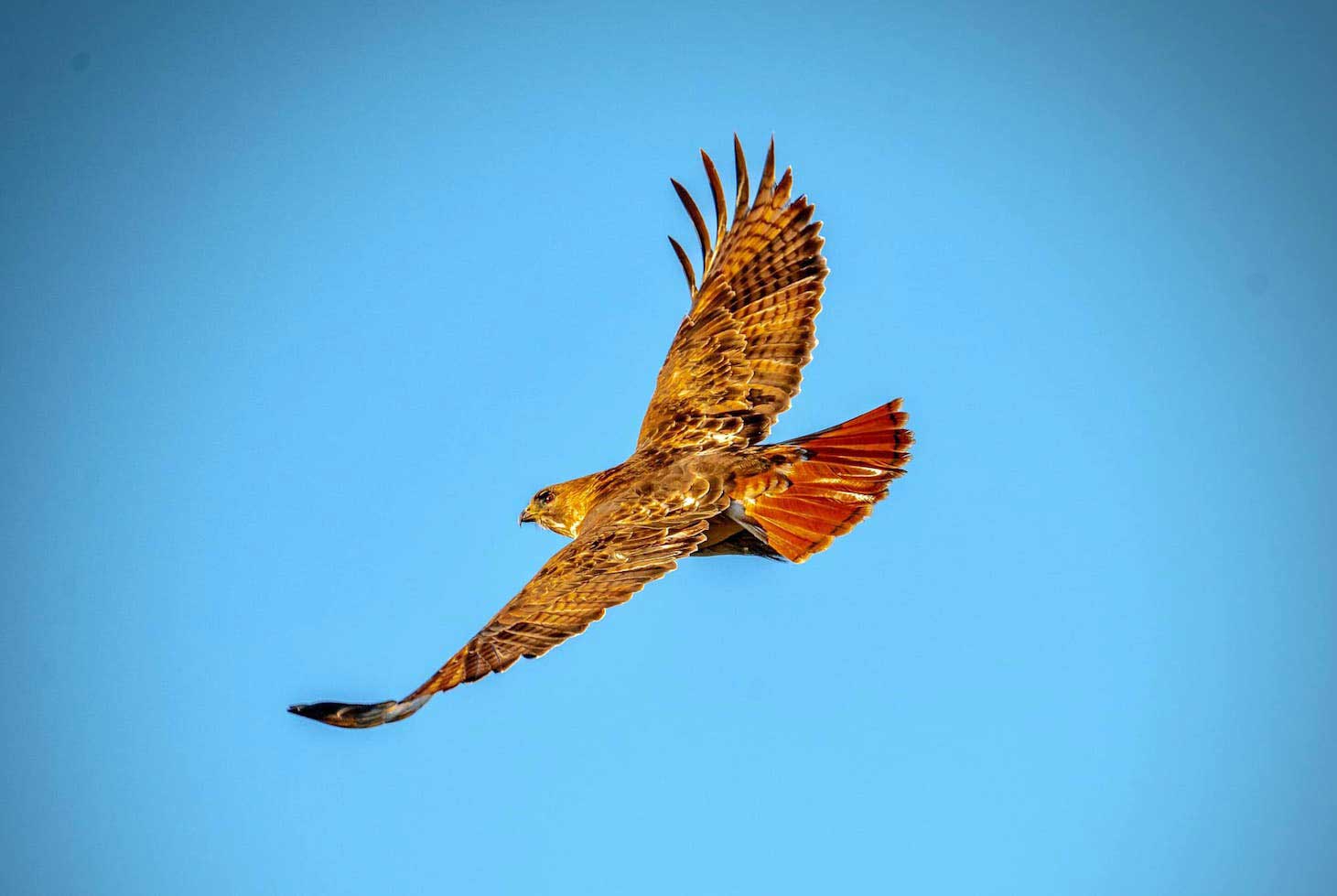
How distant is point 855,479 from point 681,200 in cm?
324

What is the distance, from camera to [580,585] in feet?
25.2

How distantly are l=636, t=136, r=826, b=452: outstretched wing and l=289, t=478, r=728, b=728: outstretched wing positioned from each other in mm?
904

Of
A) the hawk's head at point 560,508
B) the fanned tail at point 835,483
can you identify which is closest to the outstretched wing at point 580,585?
the fanned tail at point 835,483

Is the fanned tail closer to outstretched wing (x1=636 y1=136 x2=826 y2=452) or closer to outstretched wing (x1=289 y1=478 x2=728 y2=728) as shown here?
outstretched wing (x1=289 y1=478 x2=728 y2=728)

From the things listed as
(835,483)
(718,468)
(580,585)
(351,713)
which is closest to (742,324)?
(718,468)

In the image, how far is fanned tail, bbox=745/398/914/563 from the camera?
898cm

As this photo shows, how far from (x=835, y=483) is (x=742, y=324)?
6.00 ft

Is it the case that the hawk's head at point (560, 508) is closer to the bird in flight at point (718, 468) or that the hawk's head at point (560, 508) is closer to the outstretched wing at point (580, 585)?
the bird in flight at point (718, 468)

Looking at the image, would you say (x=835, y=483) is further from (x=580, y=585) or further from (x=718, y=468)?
(x=580, y=585)

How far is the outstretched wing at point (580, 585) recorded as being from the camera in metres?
6.95

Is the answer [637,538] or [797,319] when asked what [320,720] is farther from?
[797,319]

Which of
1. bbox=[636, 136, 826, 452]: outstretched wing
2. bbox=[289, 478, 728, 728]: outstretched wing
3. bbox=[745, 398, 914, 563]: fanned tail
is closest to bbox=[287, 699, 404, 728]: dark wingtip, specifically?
bbox=[289, 478, 728, 728]: outstretched wing

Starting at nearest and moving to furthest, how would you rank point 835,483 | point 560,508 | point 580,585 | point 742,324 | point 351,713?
point 351,713 < point 580,585 < point 835,483 < point 560,508 < point 742,324

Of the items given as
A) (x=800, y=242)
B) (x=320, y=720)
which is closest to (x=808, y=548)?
(x=800, y=242)
